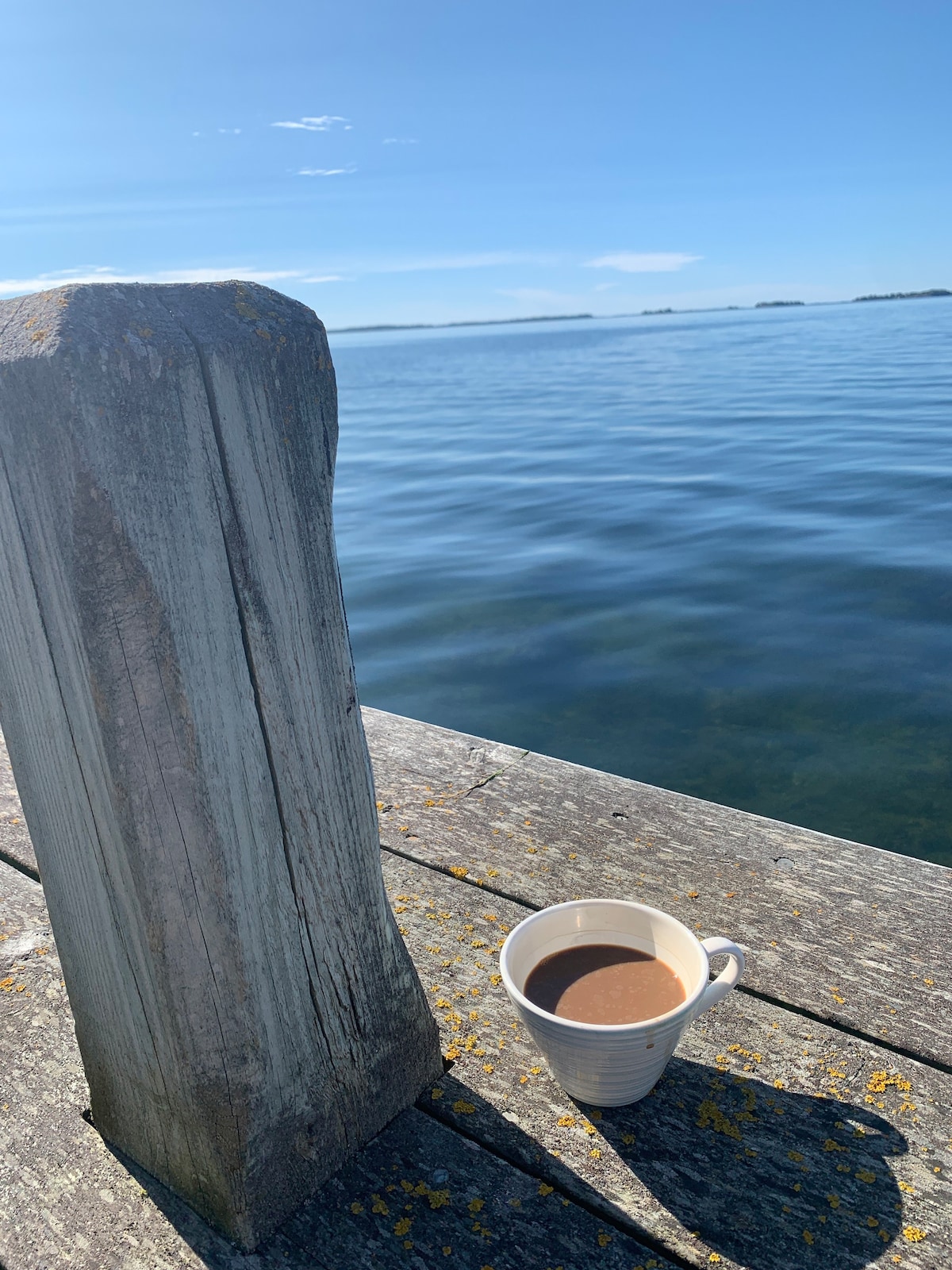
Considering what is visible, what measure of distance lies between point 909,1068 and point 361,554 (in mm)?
8009

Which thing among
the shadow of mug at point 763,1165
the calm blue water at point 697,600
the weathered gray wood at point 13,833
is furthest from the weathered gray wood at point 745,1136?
the calm blue water at point 697,600

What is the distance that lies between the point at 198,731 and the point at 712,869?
4.88ft

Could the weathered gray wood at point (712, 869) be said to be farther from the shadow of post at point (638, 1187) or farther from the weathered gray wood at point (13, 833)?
the weathered gray wood at point (13, 833)

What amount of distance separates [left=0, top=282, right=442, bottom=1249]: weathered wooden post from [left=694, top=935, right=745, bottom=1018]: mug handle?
20.6 inches

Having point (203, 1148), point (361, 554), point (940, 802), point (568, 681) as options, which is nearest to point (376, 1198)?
point (203, 1148)

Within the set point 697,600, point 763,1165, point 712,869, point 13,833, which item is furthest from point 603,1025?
point 697,600

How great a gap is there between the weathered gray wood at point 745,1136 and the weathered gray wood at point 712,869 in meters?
0.12

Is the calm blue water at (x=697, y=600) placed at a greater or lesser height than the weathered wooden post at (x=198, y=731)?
lesser

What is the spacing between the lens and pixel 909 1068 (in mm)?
1614

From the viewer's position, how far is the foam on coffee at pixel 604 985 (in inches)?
58.2

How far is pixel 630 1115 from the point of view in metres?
1.54

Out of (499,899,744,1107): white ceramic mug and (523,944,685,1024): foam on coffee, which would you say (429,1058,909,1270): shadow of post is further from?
(523,944,685,1024): foam on coffee

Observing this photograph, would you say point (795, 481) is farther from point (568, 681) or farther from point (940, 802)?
point (940, 802)

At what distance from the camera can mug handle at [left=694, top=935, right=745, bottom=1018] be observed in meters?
1.51
